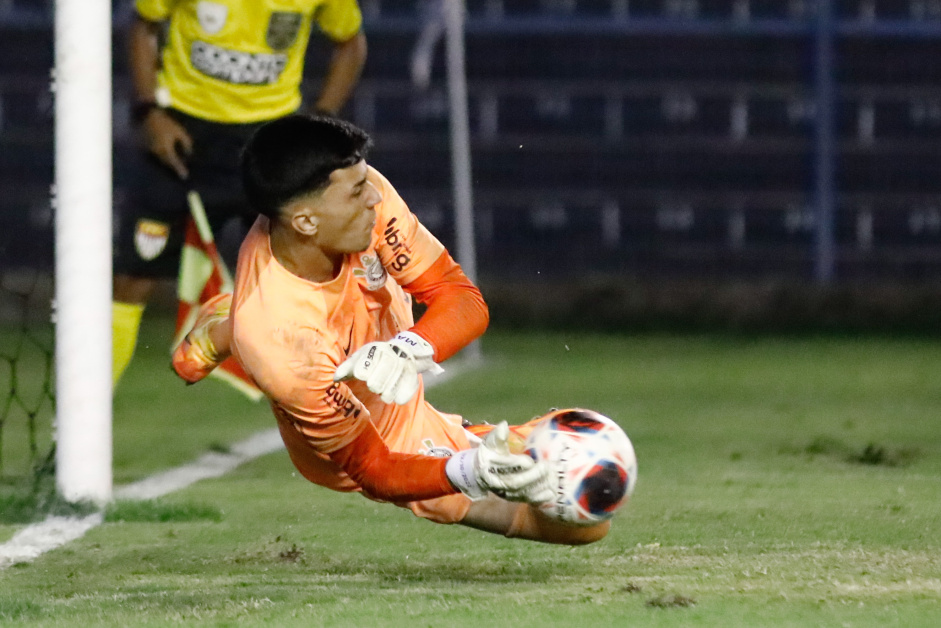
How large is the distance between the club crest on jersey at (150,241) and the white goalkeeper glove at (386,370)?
3.47 m

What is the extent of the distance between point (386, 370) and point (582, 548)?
3.78 ft

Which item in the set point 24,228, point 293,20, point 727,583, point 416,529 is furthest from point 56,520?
point 24,228

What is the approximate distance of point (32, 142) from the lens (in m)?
12.8

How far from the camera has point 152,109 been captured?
23.3ft

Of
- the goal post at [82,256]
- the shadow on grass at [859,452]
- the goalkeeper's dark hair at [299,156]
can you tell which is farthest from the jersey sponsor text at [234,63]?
the goalkeeper's dark hair at [299,156]

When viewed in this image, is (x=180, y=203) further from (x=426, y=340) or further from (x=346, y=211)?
(x=426, y=340)

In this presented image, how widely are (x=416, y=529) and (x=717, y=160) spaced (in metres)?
8.26

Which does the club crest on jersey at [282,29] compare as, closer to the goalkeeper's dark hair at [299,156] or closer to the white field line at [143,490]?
the white field line at [143,490]

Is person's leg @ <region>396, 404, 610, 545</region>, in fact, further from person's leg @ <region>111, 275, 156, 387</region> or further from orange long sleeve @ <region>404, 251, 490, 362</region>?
person's leg @ <region>111, 275, 156, 387</region>

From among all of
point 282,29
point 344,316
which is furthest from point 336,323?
point 282,29

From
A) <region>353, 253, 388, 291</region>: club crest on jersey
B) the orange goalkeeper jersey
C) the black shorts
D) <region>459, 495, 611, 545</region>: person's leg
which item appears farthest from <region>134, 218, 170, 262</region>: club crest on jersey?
<region>459, 495, 611, 545</region>: person's leg

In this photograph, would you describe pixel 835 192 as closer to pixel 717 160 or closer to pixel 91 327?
pixel 717 160

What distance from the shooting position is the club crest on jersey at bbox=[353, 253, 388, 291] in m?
4.23

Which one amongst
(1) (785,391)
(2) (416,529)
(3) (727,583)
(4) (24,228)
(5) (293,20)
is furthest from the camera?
(4) (24,228)
